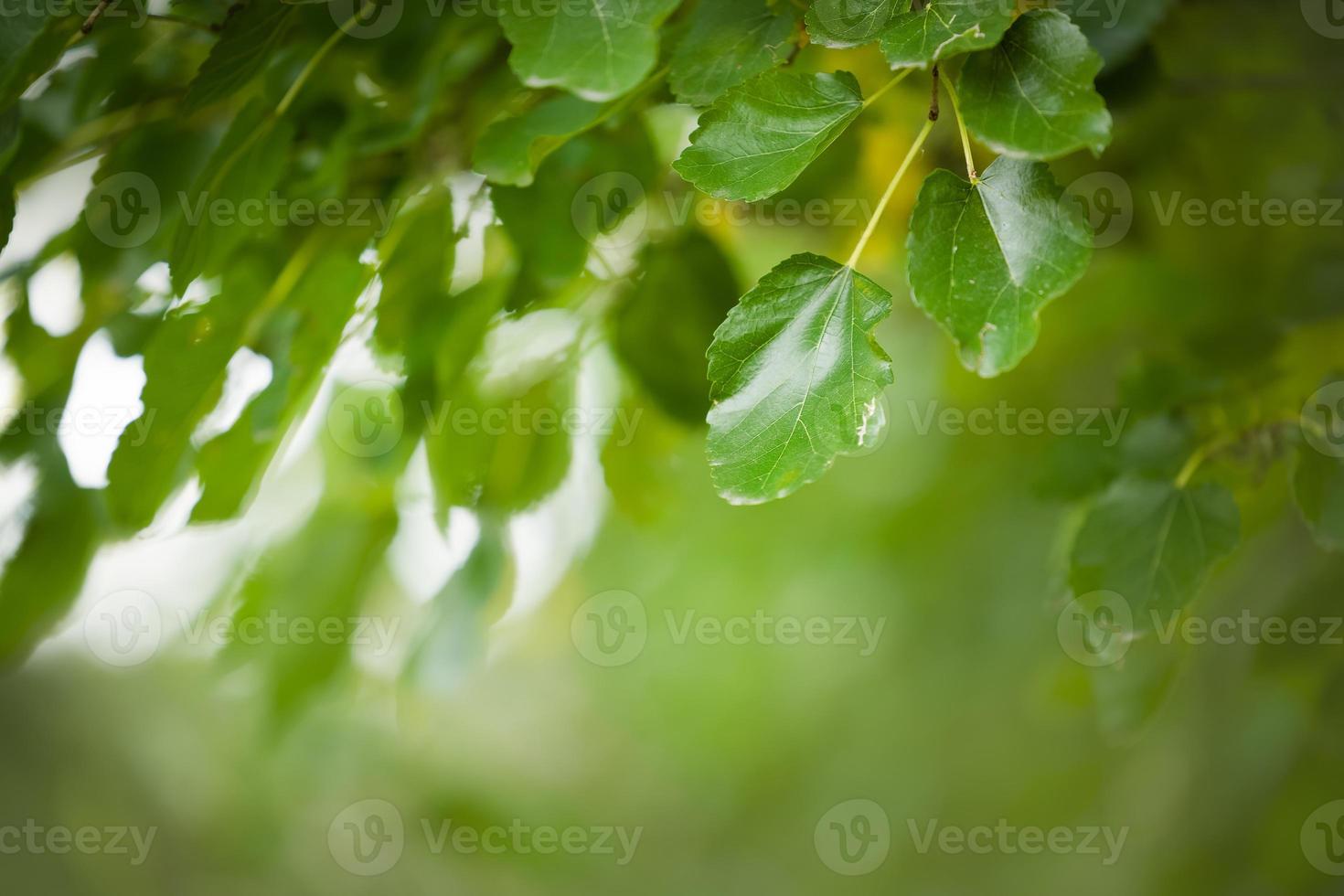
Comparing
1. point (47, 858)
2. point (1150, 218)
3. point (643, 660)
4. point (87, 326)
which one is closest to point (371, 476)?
point (87, 326)

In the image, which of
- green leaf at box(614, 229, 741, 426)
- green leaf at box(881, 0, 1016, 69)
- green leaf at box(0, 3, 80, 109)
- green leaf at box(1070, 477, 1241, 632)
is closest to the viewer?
green leaf at box(881, 0, 1016, 69)

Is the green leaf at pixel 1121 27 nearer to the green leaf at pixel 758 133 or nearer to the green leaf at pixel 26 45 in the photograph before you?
the green leaf at pixel 758 133

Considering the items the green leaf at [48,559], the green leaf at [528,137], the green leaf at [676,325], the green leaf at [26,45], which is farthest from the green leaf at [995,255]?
the green leaf at [48,559]

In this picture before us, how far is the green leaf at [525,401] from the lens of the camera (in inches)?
24.6

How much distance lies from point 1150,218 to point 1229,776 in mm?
642

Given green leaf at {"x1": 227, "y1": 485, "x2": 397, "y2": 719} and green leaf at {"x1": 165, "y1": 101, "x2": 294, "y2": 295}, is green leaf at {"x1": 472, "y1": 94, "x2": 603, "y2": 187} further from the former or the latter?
green leaf at {"x1": 227, "y1": 485, "x2": 397, "y2": 719}

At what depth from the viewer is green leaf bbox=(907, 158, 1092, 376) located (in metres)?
0.34

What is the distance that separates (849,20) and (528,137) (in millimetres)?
160

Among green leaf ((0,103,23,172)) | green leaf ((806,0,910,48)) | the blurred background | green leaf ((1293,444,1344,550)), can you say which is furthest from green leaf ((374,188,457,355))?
green leaf ((1293,444,1344,550))

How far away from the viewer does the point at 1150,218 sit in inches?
32.7

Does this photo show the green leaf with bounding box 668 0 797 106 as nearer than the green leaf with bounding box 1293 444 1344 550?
Yes

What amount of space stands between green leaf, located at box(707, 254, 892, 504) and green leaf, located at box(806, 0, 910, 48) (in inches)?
3.3

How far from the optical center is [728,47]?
15.3 inches

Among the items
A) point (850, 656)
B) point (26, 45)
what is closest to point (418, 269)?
point (26, 45)
